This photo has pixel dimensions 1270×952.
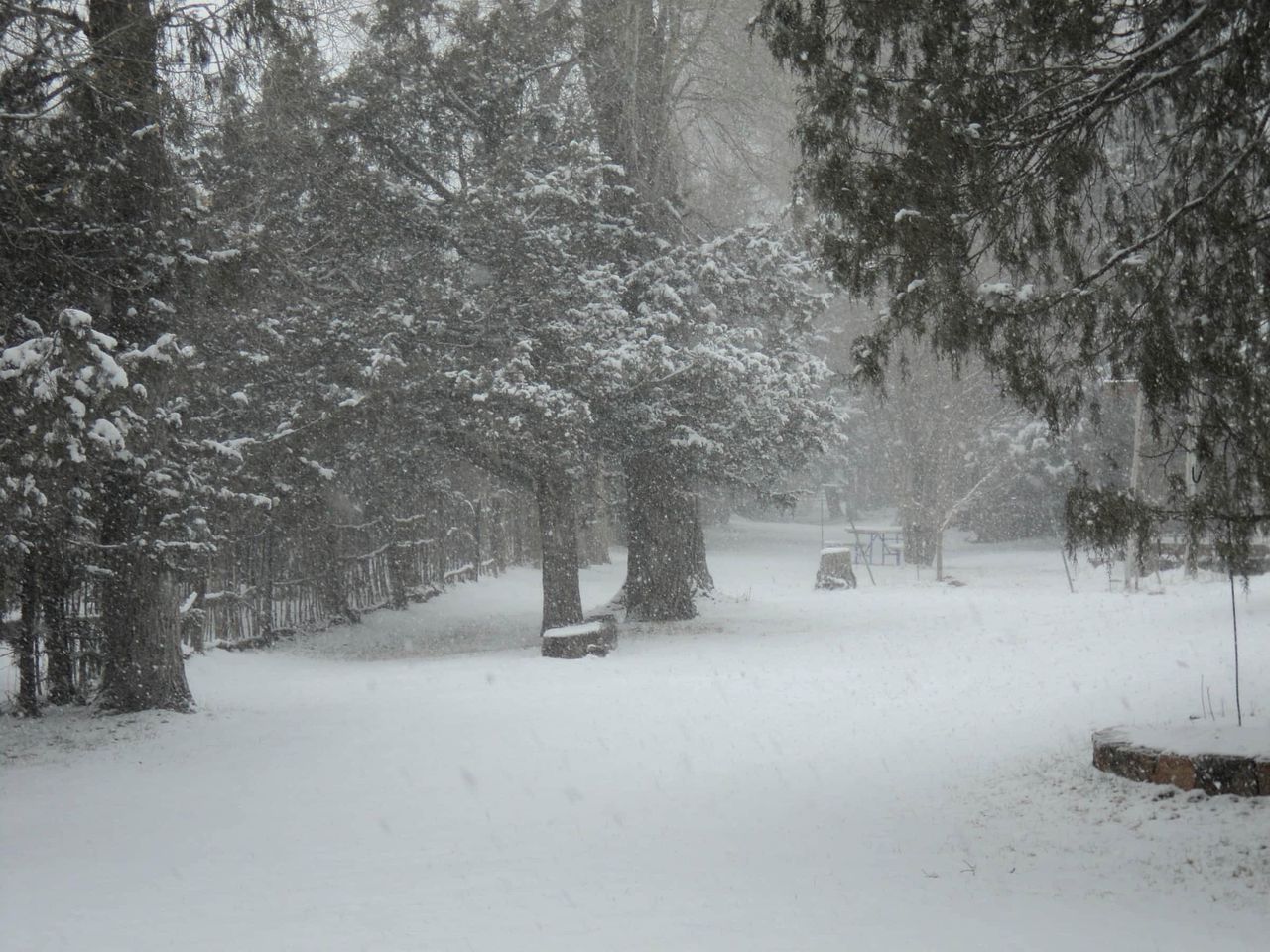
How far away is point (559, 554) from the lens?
15.7 metres

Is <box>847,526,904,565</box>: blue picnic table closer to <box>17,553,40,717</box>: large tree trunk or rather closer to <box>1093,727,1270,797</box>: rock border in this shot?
<box>1093,727,1270,797</box>: rock border

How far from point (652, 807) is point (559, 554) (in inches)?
324

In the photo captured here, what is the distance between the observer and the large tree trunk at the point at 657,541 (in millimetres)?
17281

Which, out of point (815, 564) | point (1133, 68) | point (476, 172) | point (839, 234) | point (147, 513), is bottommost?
point (815, 564)

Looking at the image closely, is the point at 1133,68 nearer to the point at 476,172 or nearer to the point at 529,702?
the point at 529,702

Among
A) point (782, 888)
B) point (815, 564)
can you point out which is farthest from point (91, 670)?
point (815, 564)

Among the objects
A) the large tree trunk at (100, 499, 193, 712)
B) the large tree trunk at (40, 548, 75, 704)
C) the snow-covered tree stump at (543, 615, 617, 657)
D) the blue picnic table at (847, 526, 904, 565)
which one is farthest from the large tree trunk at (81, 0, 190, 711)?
the blue picnic table at (847, 526, 904, 565)

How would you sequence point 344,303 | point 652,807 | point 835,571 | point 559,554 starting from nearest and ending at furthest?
point 652,807
point 344,303
point 559,554
point 835,571

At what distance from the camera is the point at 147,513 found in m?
10.2

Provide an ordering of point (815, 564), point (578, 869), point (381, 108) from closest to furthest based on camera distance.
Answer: point (578, 869), point (381, 108), point (815, 564)

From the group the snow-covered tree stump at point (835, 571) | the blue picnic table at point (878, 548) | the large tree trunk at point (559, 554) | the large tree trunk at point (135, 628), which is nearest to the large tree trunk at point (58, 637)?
the large tree trunk at point (135, 628)

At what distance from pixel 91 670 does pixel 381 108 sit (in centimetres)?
740

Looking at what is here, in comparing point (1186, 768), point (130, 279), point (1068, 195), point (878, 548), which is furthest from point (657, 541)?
point (878, 548)

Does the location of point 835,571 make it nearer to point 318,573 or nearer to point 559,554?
point 559,554
